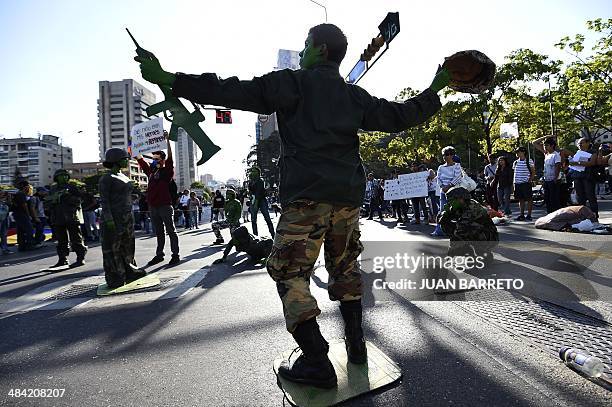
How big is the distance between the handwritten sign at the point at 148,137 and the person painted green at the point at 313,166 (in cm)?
939

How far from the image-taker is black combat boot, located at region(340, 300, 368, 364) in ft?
6.86

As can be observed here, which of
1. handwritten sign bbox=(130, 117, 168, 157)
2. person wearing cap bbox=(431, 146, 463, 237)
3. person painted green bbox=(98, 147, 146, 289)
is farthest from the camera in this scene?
handwritten sign bbox=(130, 117, 168, 157)

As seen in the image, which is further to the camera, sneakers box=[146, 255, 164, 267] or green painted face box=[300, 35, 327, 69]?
sneakers box=[146, 255, 164, 267]

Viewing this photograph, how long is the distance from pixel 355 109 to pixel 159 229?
5730mm

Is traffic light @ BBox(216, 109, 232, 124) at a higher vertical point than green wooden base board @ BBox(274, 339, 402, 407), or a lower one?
higher

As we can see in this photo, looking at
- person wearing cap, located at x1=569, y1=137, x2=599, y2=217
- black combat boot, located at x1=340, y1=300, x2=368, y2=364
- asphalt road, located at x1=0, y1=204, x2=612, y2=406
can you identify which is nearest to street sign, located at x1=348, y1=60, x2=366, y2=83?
person wearing cap, located at x1=569, y1=137, x2=599, y2=217

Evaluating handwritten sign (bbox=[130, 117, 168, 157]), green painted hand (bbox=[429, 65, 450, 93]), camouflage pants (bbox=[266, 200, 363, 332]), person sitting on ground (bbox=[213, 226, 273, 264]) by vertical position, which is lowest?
person sitting on ground (bbox=[213, 226, 273, 264])

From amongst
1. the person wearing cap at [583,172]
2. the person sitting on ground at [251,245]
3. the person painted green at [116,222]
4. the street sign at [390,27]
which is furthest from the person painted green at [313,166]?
the street sign at [390,27]

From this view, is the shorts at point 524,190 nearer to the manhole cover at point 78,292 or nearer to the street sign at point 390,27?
the street sign at point 390,27

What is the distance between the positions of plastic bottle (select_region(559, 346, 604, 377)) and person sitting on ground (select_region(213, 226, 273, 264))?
176 inches

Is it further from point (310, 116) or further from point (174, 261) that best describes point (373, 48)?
point (310, 116)

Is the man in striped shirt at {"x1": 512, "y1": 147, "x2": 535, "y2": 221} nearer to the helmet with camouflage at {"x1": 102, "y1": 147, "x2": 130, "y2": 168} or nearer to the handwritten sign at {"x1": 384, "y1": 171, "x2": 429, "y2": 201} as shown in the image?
the handwritten sign at {"x1": 384, "y1": 171, "x2": 429, "y2": 201}

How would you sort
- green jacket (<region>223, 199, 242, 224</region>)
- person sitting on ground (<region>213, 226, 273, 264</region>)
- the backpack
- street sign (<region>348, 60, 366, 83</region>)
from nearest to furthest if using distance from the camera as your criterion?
person sitting on ground (<region>213, 226, 273, 264</region>) → the backpack → green jacket (<region>223, 199, 242, 224</region>) → street sign (<region>348, 60, 366, 83</region>)

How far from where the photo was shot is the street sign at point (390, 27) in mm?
9445
